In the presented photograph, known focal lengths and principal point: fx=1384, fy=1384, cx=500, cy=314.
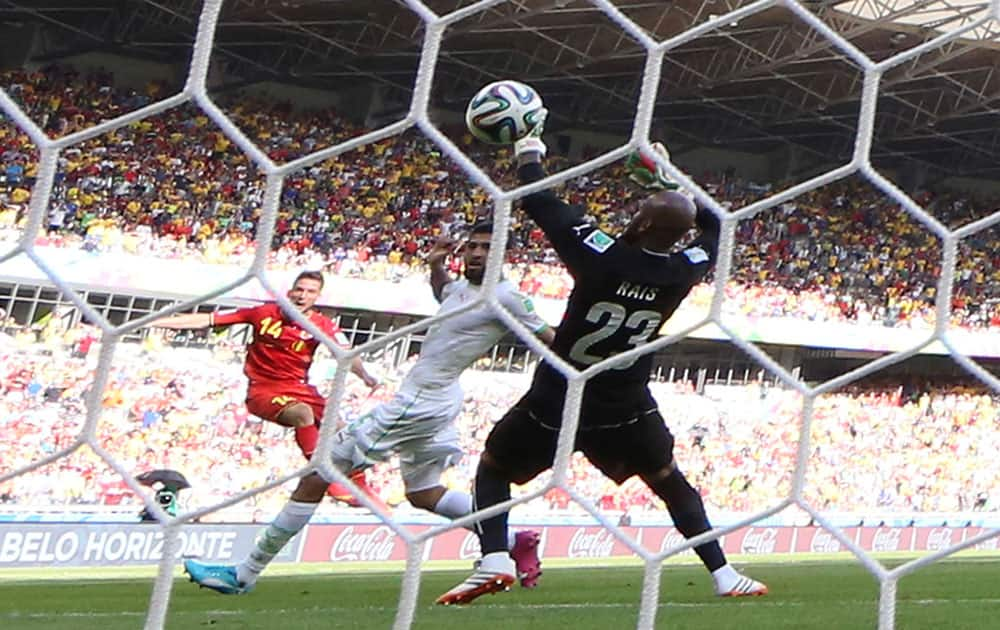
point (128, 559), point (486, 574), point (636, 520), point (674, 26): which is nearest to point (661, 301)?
point (486, 574)

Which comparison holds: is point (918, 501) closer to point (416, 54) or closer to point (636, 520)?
point (636, 520)

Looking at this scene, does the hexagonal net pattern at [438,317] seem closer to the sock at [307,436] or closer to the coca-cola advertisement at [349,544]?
the sock at [307,436]

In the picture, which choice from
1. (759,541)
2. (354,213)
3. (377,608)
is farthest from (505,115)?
(354,213)

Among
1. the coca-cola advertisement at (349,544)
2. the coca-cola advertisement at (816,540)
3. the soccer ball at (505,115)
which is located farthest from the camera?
the coca-cola advertisement at (816,540)

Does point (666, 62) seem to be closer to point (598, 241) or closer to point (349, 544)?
point (349, 544)

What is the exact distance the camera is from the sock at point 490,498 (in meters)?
3.01

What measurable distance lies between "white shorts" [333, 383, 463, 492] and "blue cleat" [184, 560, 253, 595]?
39 centimetres

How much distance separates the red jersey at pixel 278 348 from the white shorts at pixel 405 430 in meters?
0.87

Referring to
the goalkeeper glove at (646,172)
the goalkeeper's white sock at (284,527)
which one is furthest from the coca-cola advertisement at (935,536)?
the goalkeeper glove at (646,172)

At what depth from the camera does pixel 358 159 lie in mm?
13000

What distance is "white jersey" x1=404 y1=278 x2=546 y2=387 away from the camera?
10.7ft

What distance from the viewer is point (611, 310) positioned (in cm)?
281

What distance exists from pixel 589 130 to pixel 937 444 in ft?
19.4

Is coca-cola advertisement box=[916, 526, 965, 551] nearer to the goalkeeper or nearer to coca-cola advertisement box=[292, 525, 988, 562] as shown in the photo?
coca-cola advertisement box=[292, 525, 988, 562]
